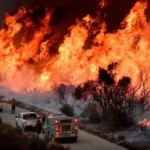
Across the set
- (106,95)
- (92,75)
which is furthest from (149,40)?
(106,95)

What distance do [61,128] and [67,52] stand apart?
3770 cm

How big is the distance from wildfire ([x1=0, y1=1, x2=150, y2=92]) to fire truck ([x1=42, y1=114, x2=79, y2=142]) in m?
25.8

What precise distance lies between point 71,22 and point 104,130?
37475 millimetres

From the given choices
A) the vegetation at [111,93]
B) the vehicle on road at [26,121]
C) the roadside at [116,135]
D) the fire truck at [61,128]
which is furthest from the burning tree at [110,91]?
the fire truck at [61,128]

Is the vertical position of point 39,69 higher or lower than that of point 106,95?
higher

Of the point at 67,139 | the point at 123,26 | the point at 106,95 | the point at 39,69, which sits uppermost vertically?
the point at 123,26

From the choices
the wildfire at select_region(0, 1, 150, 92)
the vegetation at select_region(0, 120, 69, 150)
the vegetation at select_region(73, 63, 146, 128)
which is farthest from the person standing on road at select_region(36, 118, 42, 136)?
the wildfire at select_region(0, 1, 150, 92)

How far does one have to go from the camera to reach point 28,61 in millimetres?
81188

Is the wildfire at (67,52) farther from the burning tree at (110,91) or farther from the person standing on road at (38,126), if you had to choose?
the person standing on road at (38,126)

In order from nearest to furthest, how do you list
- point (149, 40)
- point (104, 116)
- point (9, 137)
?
point (9, 137) < point (104, 116) < point (149, 40)

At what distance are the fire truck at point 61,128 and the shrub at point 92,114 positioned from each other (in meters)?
12.5

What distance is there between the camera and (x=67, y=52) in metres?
73.6

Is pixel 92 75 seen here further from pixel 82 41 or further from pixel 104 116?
pixel 104 116

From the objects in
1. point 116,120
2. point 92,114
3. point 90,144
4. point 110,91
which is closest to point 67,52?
point 110,91
